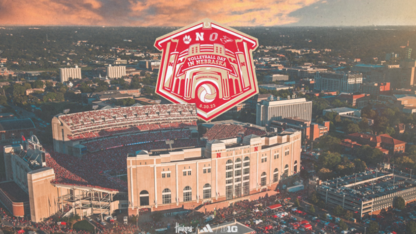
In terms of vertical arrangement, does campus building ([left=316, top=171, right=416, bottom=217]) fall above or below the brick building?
below

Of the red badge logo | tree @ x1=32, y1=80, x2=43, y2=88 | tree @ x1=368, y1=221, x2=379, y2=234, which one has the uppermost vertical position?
the red badge logo

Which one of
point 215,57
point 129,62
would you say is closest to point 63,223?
point 215,57

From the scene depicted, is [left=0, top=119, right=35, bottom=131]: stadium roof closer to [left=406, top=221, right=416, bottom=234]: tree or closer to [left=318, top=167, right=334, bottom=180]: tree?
[left=318, top=167, right=334, bottom=180]: tree

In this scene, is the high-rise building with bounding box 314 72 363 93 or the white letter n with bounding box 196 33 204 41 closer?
the white letter n with bounding box 196 33 204 41

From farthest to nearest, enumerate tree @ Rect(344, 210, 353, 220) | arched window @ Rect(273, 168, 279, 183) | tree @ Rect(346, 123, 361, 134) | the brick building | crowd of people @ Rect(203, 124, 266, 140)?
tree @ Rect(346, 123, 361, 134) → the brick building → crowd of people @ Rect(203, 124, 266, 140) → arched window @ Rect(273, 168, 279, 183) → tree @ Rect(344, 210, 353, 220)

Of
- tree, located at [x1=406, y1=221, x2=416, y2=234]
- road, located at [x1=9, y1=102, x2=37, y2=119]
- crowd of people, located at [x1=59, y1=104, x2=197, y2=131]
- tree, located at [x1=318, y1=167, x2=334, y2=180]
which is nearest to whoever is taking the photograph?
tree, located at [x1=406, y1=221, x2=416, y2=234]

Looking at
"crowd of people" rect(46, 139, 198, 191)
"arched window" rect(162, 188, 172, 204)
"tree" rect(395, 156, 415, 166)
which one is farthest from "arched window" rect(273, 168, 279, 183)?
"tree" rect(395, 156, 415, 166)
